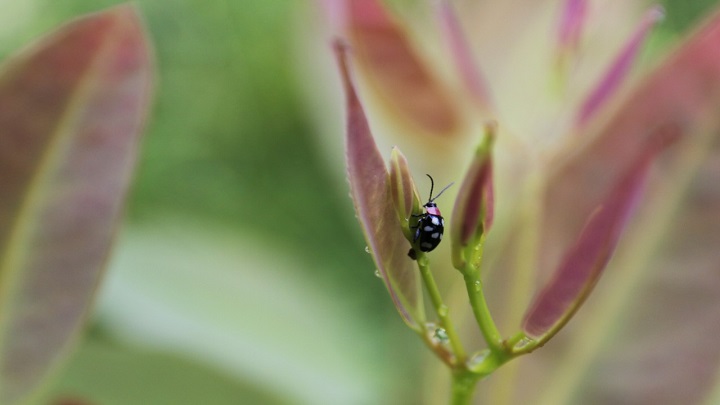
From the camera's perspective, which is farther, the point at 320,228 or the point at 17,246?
the point at 320,228

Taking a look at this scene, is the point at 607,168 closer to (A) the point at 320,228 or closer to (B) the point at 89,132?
(B) the point at 89,132

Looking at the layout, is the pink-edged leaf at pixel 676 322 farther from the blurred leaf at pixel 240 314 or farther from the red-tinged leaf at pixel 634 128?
the blurred leaf at pixel 240 314

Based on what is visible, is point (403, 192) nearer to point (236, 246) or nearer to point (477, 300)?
point (477, 300)

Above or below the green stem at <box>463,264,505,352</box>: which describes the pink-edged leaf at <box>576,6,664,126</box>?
above

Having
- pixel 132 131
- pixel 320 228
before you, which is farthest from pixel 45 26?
pixel 132 131

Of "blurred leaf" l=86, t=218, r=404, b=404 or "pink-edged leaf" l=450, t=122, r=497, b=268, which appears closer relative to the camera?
"pink-edged leaf" l=450, t=122, r=497, b=268

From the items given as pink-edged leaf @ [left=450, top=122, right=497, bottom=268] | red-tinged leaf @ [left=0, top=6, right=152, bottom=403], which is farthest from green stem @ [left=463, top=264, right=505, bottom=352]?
red-tinged leaf @ [left=0, top=6, right=152, bottom=403]

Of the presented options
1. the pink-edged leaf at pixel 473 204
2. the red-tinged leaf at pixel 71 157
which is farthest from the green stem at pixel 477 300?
the red-tinged leaf at pixel 71 157

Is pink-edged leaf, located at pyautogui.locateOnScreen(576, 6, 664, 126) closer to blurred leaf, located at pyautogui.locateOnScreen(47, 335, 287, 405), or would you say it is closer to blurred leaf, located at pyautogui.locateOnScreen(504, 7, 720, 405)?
blurred leaf, located at pyautogui.locateOnScreen(504, 7, 720, 405)
